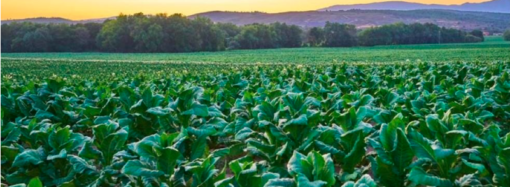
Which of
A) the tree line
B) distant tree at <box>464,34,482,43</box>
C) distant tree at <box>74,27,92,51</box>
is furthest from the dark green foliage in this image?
distant tree at <box>464,34,482,43</box>

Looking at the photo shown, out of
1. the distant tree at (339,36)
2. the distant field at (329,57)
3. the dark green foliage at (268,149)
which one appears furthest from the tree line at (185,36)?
the dark green foliage at (268,149)

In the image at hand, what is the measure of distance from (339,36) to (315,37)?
213 inches

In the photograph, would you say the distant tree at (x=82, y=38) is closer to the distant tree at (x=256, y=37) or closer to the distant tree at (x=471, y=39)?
the distant tree at (x=256, y=37)

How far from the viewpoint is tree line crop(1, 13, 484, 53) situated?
283ft

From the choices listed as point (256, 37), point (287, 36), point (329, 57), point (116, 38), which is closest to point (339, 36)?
point (287, 36)

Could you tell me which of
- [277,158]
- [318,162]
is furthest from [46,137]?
[318,162]

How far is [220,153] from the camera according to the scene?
4.61 meters

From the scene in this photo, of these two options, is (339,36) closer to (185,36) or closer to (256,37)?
(256,37)

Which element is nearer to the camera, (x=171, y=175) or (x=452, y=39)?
(x=171, y=175)

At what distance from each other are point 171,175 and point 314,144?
1.32 meters

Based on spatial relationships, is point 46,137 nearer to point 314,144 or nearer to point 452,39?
point 314,144

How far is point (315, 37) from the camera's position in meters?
104

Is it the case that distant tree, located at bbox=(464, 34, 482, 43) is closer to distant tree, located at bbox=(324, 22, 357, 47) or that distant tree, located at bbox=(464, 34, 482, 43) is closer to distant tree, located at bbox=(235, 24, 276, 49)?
distant tree, located at bbox=(324, 22, 357, 47)

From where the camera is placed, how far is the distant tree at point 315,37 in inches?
4077
